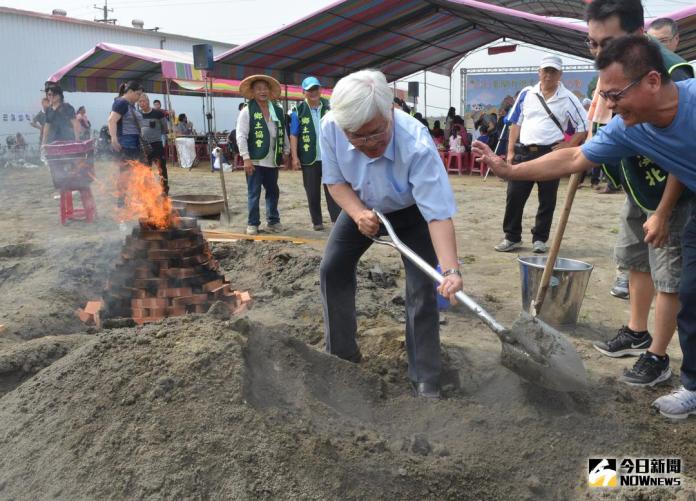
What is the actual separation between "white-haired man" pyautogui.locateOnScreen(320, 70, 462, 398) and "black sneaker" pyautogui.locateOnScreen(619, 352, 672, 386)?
1.23 metres

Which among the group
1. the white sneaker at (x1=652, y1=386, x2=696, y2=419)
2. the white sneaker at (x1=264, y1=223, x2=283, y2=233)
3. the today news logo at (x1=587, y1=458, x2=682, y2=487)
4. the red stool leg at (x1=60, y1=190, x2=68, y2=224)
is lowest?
the today news logo at (x1=587, y1=458, x2=682, y2=487)

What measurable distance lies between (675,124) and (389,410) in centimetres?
200

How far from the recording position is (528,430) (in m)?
2.73

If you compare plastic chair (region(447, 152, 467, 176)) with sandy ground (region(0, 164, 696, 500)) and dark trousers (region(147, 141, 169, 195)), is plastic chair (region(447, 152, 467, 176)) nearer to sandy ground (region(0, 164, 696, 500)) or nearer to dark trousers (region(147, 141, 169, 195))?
dark trousers (region(147, 141, 169, 195))

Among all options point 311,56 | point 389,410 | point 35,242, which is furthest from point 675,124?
point 311,56

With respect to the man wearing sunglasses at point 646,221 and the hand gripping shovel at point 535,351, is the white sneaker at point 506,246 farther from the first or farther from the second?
the hand gripping shovel at point 535,351

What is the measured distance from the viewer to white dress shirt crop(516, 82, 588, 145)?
6.34 m

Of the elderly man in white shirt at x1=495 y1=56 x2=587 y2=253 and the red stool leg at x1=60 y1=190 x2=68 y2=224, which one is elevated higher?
the elderly man in white shirt at x1=495 y1=56 x2=587 y2=253

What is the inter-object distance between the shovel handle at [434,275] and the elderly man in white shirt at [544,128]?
12.7 ft

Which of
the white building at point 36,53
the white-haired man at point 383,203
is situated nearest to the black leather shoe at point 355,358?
the white-haired man at point 383,203

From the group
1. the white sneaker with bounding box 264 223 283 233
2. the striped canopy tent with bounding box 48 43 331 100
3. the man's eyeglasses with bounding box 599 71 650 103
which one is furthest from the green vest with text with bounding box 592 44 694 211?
the striped canopy tent with bounding box 48 43 331 100

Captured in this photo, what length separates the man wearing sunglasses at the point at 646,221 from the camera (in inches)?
125

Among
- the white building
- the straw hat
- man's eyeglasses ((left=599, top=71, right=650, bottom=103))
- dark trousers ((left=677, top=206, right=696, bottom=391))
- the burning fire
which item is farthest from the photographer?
the white building

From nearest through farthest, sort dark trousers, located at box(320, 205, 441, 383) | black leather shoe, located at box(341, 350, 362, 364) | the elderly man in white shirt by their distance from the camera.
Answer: dark trousers, located at box(320, 205, 441, 383), black leather shoe, located at box(341, 350, 362, 364), the elderly man in white shirt
